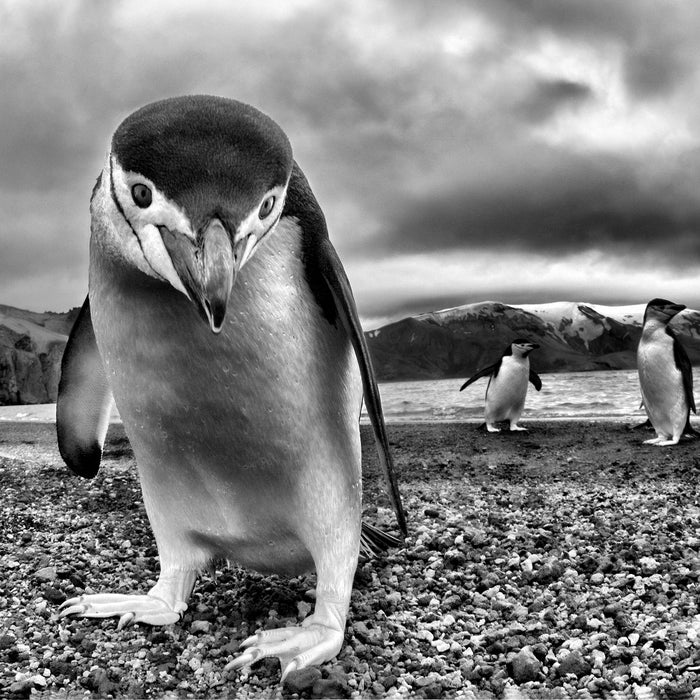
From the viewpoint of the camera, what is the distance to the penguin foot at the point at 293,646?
2.35 meters

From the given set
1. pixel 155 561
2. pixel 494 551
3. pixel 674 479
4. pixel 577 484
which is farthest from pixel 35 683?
pixel 674 479

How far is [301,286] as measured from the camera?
2.45 m

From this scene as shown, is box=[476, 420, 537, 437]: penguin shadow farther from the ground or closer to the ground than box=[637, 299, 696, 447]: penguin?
closer to the ground

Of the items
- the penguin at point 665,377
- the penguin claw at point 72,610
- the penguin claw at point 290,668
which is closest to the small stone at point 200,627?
the penguin claw at point 72,610

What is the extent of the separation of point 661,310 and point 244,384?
29.8ft

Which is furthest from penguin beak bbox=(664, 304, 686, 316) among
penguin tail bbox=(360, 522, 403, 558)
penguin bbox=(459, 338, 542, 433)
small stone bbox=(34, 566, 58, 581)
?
small stone bbox=(34, 566, 58, 581)

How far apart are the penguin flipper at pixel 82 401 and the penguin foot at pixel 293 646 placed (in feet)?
4.11

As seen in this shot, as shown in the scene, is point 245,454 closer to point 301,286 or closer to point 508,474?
point 301,286

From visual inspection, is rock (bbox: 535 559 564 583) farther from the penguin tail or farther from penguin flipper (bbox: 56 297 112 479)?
penguin flipper (bbox: 56 297 112 479)

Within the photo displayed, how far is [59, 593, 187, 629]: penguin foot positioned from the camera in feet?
8.66

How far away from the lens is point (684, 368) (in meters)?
9.53

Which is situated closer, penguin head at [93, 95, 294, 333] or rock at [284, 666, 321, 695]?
penguin head at [93, 95, 294, 333]

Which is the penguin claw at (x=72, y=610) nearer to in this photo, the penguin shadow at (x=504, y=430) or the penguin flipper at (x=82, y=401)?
the penguin flipper at (x=82, y=401)

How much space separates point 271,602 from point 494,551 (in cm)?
115
